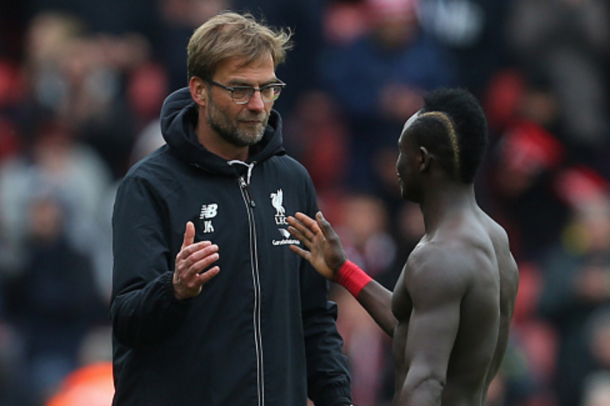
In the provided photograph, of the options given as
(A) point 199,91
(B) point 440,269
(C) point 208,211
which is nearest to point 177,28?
(A) point 199,91

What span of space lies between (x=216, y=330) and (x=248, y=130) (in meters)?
0.82

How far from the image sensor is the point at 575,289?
1028cm

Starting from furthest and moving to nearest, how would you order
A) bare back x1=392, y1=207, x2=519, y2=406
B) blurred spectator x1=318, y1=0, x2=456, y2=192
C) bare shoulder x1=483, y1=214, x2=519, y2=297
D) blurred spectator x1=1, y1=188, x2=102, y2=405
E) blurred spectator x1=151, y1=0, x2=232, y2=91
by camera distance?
blurred spectator x1=151, y1=0, x2=232, y2=91 → blurred spectator x1=318, y1=0, x2=456, y2=192 → blurred spectator x1=1, y1=188, x2=102, y2=405 → bare shoulder x1=483, y1=214, x2=519, y2=297 → bare back x1=392, y1=207, x2=519, y2=406

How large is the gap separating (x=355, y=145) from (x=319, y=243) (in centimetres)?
535

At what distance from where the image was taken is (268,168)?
566 cm

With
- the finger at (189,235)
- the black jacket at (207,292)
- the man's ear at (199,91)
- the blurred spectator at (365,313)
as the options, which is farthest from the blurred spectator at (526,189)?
the finger at (189,235)

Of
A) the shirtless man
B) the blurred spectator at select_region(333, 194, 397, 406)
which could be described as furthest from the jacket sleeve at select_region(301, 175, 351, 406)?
the blurred spectator at select_region(333, 194, 397, 406)

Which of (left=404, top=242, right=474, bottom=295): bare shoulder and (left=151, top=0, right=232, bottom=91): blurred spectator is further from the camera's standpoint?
(left=151, top=0, right=232, bottom=91): blurred spectator

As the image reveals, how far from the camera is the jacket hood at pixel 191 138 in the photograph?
5.41 meters

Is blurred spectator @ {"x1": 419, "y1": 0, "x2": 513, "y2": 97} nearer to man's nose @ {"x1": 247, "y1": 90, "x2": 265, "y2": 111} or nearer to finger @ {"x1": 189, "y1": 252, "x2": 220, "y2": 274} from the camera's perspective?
man's nose @ {"x1": 247, "y1": 90, "x2": 265, "y2": 111}

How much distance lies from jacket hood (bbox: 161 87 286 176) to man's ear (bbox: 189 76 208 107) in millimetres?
92

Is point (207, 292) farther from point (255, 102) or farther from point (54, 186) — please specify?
point (54, 186)

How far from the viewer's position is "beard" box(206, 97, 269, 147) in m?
5.42

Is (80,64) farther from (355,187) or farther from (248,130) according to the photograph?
(248,130)
